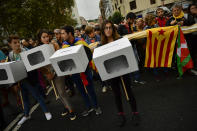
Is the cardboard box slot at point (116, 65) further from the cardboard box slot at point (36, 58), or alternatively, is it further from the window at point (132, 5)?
the window at point (132, 5)

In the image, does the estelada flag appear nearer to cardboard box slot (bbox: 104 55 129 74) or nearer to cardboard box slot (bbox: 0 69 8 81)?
cardboard box slot (bbox: 104 55 129 74)

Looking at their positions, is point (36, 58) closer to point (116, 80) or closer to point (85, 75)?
point (85, 75)

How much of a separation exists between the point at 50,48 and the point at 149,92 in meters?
2.35

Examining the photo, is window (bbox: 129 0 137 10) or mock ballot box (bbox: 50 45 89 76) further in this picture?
window (bbox: 129 0 137 10)

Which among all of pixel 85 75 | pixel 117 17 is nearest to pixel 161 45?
pixel 85 75

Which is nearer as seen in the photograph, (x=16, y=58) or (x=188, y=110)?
(x=188, y=110)

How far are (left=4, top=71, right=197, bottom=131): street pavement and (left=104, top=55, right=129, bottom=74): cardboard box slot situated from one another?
3.39 ft

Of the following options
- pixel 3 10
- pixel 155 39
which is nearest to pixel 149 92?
pixel 155 39

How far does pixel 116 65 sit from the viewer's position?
7.54ft

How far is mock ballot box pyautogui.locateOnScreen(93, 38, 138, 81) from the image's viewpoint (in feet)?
6.51

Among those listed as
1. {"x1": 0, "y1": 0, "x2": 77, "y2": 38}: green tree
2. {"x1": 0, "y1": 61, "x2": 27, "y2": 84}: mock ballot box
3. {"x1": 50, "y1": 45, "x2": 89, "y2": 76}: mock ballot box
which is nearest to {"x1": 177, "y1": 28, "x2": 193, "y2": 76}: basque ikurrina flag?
{"x1": 50, "y1": 45, "x2": 89, "y2": 76}: mock ballot box

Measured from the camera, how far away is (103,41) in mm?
2574

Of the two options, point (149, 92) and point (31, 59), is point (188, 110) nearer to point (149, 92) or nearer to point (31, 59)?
point (149, 92)

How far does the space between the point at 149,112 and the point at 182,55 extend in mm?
1821
